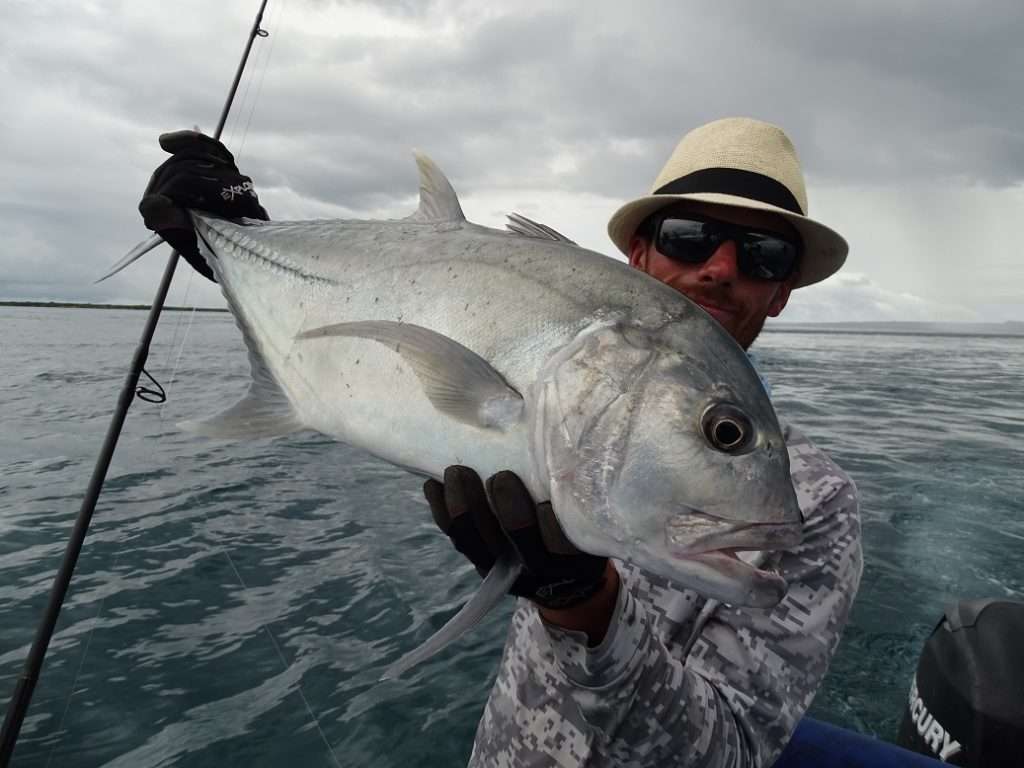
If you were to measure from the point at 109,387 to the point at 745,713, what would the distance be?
1563cm

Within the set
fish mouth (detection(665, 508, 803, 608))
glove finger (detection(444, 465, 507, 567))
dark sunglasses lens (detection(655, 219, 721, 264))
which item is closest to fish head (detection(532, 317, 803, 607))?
fish mouth (detection(665, 508, 803, 608))

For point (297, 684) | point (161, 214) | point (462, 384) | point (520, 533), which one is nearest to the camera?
point (520, 533)

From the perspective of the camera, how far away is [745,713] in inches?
66.2

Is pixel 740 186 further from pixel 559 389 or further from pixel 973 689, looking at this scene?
pixel 973 689

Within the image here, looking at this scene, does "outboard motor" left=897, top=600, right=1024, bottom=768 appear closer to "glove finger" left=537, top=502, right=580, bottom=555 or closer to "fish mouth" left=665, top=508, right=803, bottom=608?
"fish mouth" left=665, top=508, right=803, bottom=608

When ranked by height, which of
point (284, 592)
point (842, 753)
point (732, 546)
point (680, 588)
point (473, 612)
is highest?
point (732, 546)

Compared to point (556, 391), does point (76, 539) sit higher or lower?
lower

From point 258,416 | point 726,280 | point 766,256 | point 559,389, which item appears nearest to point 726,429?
point 559,389

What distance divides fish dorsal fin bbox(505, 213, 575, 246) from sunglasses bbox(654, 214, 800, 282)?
27.2 inches

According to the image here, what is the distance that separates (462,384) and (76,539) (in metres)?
2.87

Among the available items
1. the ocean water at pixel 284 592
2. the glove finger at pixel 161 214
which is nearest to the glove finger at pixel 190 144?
the glove finger at pixel 161 214

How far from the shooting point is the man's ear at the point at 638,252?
268 cm

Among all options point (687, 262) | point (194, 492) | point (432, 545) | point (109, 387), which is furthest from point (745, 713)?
point (109, 387)

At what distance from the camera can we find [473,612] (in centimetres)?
140
